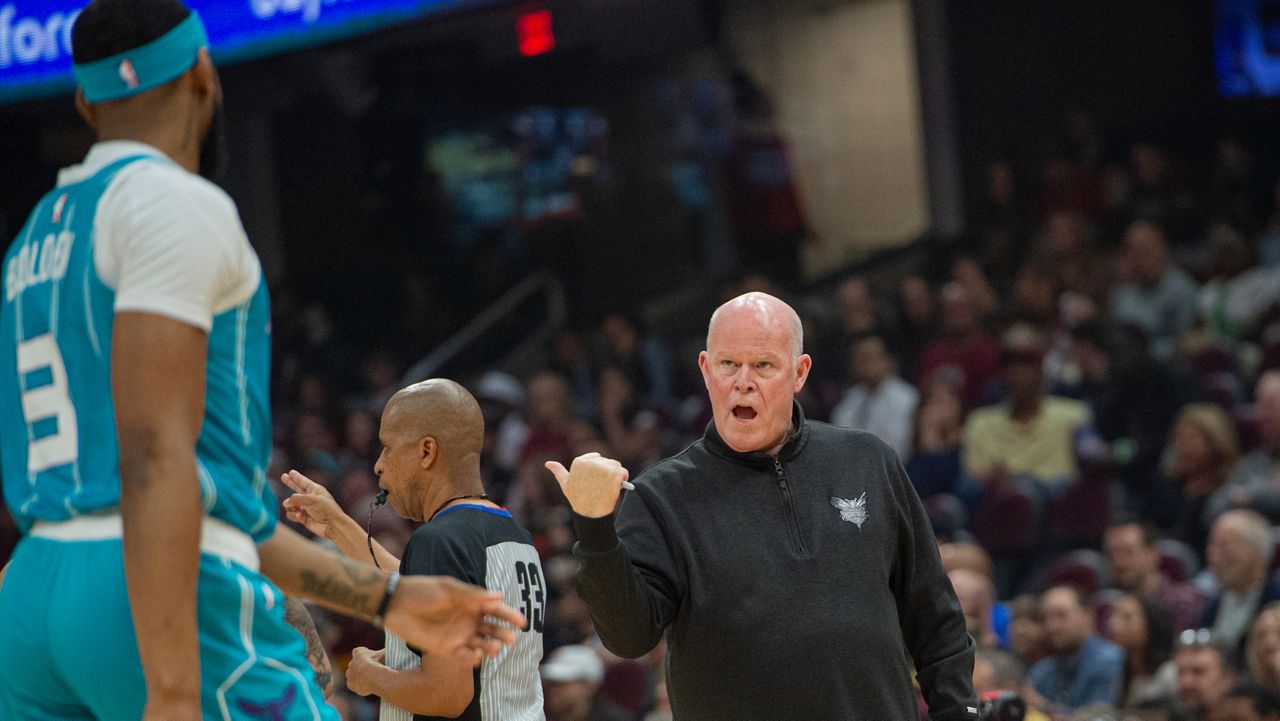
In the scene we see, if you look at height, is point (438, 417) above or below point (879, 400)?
above

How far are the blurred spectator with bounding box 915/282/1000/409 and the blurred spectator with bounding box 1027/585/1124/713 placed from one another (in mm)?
3167

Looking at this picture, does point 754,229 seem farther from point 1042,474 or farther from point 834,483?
point 834,483

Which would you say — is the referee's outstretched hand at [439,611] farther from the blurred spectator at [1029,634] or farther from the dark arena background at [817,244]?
the blurred spectator at [1029,634]

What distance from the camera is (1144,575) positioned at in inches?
335

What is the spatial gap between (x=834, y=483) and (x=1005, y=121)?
11.9 m

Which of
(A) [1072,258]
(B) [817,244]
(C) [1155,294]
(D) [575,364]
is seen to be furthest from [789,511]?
(B) [817,244]

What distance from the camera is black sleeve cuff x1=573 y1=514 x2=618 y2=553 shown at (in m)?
3.55

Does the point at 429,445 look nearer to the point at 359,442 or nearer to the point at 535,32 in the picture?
the point at 535,32

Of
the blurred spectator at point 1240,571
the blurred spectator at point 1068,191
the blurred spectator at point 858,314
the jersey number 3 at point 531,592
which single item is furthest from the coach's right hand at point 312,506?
the blurred spectator at point 1068,191

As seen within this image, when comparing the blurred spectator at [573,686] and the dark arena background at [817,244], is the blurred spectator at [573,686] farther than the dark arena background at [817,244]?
No

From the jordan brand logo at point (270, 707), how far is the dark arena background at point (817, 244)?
185 inches

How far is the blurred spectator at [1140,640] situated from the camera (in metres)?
7.73

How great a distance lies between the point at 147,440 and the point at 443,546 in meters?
1.54

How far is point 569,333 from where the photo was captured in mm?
14594
